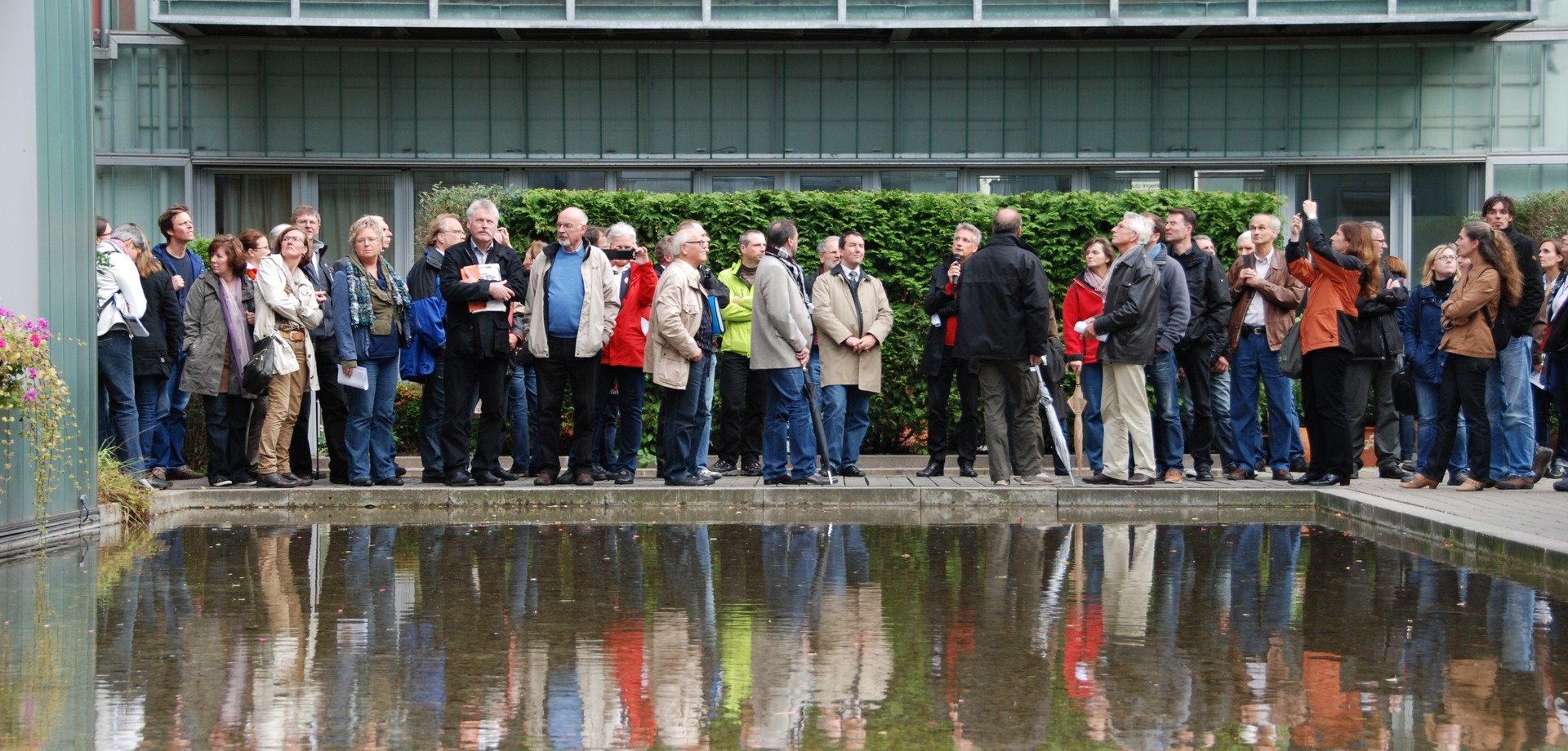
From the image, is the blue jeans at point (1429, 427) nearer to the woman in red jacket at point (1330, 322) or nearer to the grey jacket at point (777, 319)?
the woman in red jacket at point (1330, 322)

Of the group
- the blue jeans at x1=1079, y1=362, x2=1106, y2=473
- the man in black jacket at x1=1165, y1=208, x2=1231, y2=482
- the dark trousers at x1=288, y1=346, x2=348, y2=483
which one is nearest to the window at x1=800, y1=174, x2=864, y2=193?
the blue jeans at x1=1079, y1=362, x2=1106, y2=473

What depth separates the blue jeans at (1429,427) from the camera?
→ 1356 centimetres

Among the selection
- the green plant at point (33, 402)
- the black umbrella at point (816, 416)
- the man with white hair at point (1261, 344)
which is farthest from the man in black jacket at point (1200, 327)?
the green plant at point (33, 402)

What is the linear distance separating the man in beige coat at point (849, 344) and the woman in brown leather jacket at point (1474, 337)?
434 centimetres

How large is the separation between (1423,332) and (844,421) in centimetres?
459

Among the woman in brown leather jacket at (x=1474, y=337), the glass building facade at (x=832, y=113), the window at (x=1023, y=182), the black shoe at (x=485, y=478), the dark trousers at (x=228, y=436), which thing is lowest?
the black shoe at (x=485, y=478)

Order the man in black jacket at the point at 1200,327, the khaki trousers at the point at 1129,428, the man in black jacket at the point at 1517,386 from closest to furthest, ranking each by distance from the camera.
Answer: the man in black jacket at the point at 1517,386, the khaki trousers at the point at 1129,428, the man in black jacket at the point at 1200,327

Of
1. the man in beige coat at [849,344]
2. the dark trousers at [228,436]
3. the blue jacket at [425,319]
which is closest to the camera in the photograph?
the dark trousers at [228,436]

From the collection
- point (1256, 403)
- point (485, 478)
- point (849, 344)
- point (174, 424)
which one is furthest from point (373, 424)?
point (1256, 403)

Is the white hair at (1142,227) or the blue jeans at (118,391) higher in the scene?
the white hair at (1142,227)

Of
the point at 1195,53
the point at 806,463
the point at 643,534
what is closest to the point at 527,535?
the point at 643,534

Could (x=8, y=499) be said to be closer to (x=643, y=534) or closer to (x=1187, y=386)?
(x=643, y=534)

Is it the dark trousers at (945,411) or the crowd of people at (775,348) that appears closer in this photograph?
the crowd of people at (775,348)

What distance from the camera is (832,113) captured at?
926 inches
